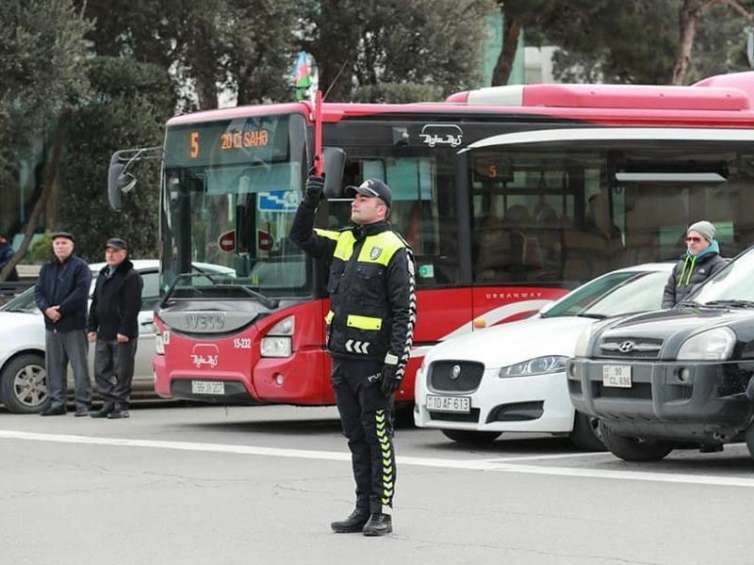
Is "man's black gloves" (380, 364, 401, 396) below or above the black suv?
above

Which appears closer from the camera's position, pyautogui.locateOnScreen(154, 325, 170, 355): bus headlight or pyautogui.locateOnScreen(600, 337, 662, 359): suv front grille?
pyautogui.locateOnScreen(600, 337, 662, 359): suv front grille

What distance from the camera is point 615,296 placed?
14289 mm

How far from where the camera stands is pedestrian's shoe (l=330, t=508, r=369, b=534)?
9.24 m

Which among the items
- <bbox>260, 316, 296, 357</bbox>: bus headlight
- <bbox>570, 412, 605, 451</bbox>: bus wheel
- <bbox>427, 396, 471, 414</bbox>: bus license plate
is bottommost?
<bbox>570, 412, 605, 451</bbox>: bus wheel

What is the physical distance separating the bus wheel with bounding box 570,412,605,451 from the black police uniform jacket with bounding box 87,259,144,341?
559 centimetres

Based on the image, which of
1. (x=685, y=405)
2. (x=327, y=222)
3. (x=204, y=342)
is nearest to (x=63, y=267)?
(x=204, y=342)

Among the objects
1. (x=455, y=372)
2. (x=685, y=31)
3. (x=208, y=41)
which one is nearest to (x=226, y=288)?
(x=455, y=372)

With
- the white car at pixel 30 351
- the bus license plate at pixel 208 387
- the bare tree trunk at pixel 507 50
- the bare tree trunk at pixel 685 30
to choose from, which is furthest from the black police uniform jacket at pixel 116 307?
the bare tree trunk at pixel 685 30

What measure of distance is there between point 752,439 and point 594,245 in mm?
5100

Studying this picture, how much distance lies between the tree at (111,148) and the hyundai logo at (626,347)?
16.4 m

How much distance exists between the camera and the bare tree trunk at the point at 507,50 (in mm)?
38906

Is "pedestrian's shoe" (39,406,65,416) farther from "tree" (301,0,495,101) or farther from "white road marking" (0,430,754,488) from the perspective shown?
"tree" (301,0,495,101)

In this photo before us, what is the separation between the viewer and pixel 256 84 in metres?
30.5

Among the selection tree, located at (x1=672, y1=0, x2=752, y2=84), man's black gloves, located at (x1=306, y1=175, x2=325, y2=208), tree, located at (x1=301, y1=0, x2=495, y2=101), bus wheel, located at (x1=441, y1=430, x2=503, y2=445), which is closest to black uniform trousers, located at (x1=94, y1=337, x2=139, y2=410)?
bus wheel, located at (x1=441, y1=430, x2=503, y2=445)
